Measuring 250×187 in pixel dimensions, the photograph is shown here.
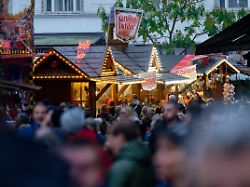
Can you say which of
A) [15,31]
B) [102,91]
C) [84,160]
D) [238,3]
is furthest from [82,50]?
[84,160]

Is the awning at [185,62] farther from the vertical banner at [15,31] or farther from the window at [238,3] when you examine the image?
the vertical banner at [15,31]

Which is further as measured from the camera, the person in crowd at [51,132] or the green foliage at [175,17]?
the green foliage at [175,17]

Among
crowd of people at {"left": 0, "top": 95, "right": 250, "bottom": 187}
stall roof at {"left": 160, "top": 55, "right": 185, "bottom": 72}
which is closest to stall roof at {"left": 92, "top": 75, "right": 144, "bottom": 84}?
stall roof at {"left": 160, "top": 55, "right": 185, "bottom": 72}

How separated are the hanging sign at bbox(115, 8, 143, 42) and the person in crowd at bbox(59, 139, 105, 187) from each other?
68.4 feet

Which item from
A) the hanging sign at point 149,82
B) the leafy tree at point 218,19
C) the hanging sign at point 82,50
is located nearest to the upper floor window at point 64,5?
the leafy tree at point 218,19

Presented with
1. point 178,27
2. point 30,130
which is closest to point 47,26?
point 178,27

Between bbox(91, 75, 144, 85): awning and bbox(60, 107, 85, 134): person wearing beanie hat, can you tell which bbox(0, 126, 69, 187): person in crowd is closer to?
bbox(60, 107, 85, 134): person wearing beanie hat

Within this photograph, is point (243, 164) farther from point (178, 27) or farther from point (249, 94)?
point (178, 27)

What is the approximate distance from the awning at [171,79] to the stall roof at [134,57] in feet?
2.50

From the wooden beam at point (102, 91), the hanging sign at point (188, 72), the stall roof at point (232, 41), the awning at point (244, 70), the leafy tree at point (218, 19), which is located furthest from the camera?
the awning at point (244, 70)

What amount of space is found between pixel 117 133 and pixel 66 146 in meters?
2.05

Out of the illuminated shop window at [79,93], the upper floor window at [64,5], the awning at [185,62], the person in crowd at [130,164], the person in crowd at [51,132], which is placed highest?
the upper floor window at [64,5]

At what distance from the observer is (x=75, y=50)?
2133 cm

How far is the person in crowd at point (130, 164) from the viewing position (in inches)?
196
